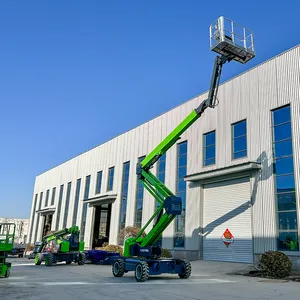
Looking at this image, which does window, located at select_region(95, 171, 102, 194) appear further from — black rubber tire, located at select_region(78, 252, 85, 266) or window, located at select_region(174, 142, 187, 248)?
black rubber tire, located at select_region(78, 252, 85, 266)

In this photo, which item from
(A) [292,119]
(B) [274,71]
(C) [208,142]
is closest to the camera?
(A) [292,119]

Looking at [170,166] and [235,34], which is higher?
[235,34]

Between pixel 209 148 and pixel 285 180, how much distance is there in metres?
7.58

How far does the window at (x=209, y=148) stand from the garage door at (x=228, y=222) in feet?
6.12

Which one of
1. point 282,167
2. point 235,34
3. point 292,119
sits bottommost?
point 282,167

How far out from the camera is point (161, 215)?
17.1 meters

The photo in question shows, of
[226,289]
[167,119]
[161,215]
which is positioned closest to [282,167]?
[161,215]

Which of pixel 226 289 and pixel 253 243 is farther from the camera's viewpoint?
pixel 253 243

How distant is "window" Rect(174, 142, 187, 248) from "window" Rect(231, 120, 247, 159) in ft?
18.7

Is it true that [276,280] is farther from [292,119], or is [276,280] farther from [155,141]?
[155,141]

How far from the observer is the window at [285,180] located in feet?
65.0

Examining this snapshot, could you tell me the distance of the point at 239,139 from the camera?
2452 centimetres

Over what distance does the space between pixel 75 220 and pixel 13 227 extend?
3120 cm

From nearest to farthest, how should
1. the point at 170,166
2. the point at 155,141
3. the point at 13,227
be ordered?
the point at 13,227, the point at 170,166, the point at 155,141
